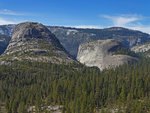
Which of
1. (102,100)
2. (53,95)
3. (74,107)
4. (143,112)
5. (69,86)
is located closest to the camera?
(143,112)

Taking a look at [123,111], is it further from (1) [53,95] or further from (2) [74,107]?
(1) [53,95]

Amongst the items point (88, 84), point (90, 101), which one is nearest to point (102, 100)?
point (90, 101)

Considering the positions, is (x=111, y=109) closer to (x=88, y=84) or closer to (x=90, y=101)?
(x=90, y=101)

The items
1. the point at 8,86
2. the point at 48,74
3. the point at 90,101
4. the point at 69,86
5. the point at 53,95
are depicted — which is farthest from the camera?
the point at 48,74

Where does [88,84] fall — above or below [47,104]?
above

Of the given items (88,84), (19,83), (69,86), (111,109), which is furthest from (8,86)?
(111,109)

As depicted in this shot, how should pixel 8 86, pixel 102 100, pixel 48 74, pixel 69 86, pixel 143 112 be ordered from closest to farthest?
1. pixel 143 112
2. pixel 102 100
3. pixel 69 86
4. pixel 8 86
5. pixel 48 74

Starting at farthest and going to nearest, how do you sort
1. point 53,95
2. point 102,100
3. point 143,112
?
point 53,95, point 102,100, point 143,112

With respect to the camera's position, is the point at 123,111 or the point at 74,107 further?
the point at 74,107

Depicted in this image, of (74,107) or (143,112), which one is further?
(74,107)
